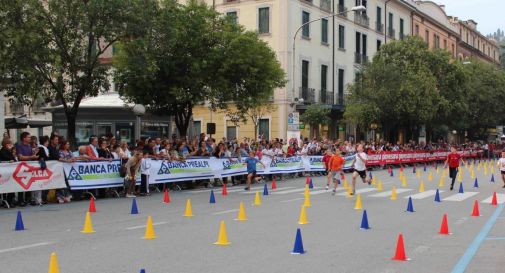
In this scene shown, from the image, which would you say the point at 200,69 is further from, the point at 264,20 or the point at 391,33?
the point at 391,33

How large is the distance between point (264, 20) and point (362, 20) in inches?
468

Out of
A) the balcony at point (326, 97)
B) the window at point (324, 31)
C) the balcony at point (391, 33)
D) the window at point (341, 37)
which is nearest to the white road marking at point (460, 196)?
the balcony at point (326, 97)

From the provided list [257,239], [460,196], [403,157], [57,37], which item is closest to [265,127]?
[403,157]

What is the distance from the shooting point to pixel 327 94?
45094 mm

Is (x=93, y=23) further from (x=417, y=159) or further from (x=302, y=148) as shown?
(x=417, y=159)

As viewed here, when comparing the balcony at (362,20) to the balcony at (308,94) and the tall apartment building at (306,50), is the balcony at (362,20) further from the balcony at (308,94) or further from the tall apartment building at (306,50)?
the balcony at (308,94)

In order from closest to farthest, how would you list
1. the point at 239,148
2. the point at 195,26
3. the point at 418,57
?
the point at 239,148
the point at 195,26
the point at 418,57

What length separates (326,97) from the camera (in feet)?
148

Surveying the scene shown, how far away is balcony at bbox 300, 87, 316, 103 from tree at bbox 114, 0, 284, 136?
13107mm

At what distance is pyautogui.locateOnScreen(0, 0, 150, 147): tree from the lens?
60.6 ft

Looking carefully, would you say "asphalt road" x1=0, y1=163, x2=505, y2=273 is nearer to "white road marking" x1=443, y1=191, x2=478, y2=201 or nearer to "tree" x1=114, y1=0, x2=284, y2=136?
"white road marking" x1=443, y1=191, x2=478, y2=201

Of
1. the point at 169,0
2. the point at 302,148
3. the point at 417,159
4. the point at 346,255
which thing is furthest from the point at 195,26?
the point at 417,159

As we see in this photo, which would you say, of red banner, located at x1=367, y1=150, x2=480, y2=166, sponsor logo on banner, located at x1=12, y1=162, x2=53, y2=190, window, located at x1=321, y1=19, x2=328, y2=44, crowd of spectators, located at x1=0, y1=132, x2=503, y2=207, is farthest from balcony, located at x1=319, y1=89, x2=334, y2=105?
sponsor logo on banner, located at x1=12, y1=162, x2=53, y2=190

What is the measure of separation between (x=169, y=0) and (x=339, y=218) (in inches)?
535
